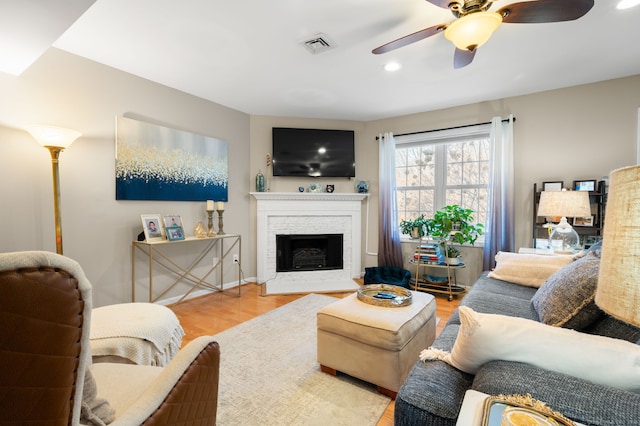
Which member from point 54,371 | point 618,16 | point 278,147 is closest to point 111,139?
point 278,147

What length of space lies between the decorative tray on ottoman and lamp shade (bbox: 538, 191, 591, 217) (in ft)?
5.56

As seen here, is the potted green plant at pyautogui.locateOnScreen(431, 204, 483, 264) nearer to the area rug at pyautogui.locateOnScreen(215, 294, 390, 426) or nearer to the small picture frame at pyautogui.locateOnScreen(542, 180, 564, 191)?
the small picture frame at pyautogui.locateOnScreen(542, 180, 564, 191)

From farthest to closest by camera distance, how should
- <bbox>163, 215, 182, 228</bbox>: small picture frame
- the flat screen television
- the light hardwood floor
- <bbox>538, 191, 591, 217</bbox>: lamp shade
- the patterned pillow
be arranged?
the flat screen television → <bbox>163, 215, 182, 228</bbox>: small picture frame → the light hardwood floor → <bbox>538, 191, 591, 217</bbox>: lamp shade → the patterned pillow

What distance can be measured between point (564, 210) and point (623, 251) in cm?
266

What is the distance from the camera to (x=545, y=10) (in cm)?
159

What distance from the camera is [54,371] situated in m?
0.44

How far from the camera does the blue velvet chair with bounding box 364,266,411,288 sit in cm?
395

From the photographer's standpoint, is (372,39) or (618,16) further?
(372,39)

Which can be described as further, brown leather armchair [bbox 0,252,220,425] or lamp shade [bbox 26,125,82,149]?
lamp shade [bbox 26,125,82,149]

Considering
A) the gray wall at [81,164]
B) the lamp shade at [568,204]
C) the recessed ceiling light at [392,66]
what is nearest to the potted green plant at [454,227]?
the lamp shade at [568,204]

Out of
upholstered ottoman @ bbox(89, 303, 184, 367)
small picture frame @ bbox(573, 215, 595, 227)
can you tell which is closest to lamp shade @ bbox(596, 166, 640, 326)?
upholstered ottoman @ bbox(89, 303, 184, 367)

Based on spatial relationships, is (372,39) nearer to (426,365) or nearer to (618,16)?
(618,16)

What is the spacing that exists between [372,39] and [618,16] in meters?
1.69

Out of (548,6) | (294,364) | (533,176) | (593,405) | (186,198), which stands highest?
(548,6)
